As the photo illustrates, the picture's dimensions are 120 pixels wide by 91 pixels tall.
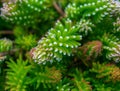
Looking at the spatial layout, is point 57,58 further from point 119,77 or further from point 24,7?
point 24,7

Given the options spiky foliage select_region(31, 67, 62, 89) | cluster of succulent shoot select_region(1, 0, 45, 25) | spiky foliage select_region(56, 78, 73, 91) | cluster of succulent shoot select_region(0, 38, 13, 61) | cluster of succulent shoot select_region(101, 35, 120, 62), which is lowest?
spiky foliage select_region(56, 78, 73, 91)

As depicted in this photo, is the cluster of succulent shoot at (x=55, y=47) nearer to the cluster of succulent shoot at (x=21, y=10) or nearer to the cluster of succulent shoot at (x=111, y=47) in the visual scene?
the cluster of succulent shoot at (x=111, y=47)

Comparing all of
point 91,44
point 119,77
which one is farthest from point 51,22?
point 119,77

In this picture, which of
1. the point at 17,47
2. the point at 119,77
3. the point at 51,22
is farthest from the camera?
the point at 51,22

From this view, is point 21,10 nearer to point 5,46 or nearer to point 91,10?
point 5,46

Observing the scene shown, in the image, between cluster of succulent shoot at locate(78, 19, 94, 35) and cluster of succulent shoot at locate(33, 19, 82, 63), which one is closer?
cluster of succulent shoot at locate(33, 19, 82, 63)

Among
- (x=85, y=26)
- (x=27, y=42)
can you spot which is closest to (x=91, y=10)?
(x=85, y=26)

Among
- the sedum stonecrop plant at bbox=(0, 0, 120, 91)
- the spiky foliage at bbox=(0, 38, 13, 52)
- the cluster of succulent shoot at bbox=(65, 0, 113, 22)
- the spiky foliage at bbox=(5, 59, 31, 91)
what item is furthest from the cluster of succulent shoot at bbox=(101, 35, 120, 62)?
the spiky foliage at bbox=(0, 38, 13, 52)

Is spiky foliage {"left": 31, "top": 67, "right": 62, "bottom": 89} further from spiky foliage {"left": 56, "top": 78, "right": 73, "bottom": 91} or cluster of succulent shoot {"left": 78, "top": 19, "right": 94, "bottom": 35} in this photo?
cluster of succulent shoot {"left": 78, "top": 19, "right": 94, "bottom": 35}
